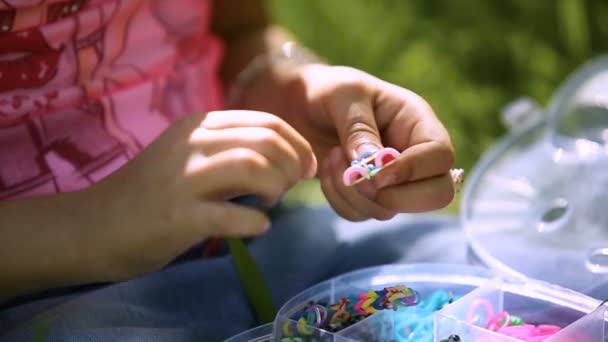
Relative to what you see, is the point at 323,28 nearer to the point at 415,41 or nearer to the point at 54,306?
the point at 415,41

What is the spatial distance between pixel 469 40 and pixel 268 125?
70 cm

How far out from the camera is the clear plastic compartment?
0.42 m

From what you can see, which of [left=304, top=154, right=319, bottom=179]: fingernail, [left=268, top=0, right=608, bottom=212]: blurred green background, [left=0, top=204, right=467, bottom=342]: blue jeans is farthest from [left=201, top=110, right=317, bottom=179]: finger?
[left=268, top=0, right=608, bottom=212]: blurred green background

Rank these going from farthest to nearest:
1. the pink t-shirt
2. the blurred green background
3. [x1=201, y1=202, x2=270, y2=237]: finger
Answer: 1. the blurred green background
2. the pink t-shirt
3. [x1=201, y1=202, x2=270, y2=237]: finger

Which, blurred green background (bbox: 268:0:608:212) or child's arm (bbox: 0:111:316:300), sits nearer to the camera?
child's arm (bbox: 0:111:316:300)

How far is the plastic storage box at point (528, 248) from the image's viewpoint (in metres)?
0.44

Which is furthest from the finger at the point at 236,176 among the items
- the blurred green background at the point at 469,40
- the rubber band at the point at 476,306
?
the blurred green background at the point at 469,40

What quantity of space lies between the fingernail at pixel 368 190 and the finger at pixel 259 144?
0.13 ft

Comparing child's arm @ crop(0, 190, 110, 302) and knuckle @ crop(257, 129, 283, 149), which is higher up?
knuckle @ crop(257, 129, 283, 149)

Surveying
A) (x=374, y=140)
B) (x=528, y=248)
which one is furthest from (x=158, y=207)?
(x=528, y=248)

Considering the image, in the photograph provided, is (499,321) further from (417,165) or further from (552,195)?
(552,195)

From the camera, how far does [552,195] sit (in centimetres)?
63

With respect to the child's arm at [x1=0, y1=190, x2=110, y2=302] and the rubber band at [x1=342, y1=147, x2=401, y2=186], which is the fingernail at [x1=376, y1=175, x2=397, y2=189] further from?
the child's arm at [x1=0, y1=190, x2=110, y2=302]

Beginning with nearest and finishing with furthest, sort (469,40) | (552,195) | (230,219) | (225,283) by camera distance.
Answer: (230,219) < (225,283) < (552,195) < (469,40)
